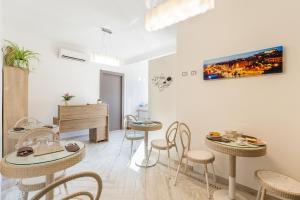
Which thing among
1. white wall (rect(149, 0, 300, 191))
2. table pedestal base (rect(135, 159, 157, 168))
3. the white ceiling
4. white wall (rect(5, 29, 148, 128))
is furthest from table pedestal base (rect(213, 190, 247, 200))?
white wall (rect(5, 29, 148, 128))

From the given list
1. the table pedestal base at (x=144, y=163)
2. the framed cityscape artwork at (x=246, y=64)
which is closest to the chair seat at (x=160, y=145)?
the table pedestal base at (x=144, y=163)

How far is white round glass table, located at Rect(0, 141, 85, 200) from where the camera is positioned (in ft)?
4.04

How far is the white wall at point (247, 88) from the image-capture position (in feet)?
6.14

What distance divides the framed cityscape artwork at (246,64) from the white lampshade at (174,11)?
3.86 ft

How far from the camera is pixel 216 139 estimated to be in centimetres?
198

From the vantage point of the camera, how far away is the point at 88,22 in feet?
10.7

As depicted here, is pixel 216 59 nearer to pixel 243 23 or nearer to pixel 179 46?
pixel 243 23

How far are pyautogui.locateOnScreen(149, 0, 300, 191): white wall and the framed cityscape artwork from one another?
0.07m

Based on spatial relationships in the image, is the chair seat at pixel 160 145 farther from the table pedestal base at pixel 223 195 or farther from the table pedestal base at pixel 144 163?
the table pedestal base at pixel 223 195

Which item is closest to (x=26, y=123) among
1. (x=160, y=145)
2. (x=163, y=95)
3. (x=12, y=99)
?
(x=12, y=99)

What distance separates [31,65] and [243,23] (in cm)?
444

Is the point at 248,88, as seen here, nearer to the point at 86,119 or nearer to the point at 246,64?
the point at 246,64

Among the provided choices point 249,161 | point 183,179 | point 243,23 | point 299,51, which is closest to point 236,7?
point 243,23

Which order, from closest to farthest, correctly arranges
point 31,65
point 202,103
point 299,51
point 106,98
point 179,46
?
point 299,51 < point 202,103 < point 179,46 < point 31,65 < point 106,98
